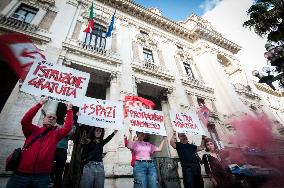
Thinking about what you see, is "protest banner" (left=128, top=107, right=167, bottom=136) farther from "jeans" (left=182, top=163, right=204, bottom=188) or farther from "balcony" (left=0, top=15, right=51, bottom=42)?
"balcony" (left=0, top=15, right=51, bottom=42)

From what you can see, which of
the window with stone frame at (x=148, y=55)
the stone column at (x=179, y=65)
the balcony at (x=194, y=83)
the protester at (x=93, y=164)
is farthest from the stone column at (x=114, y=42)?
the protester at (x=93, y=164)

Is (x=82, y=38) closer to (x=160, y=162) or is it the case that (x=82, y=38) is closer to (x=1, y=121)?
(x=1, y=121)

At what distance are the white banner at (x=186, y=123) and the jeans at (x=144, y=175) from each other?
2111 mm

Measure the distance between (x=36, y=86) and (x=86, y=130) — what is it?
1643mm

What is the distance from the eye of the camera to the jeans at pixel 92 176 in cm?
427

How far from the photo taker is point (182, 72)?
624 inches

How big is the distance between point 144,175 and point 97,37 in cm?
1109

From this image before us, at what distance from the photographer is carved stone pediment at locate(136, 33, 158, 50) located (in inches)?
624

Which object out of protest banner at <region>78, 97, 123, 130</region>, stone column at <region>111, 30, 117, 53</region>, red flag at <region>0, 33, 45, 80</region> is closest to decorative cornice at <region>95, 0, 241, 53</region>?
stone column at <region>111, 30, 117, 53</region>

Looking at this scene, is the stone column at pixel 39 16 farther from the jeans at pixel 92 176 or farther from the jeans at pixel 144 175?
the jeans at pixel 144 175

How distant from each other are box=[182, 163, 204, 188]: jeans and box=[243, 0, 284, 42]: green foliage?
688 centimetres

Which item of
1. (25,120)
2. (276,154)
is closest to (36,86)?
(25,120)

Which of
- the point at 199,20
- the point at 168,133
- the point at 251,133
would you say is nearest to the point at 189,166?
the point at 168,133

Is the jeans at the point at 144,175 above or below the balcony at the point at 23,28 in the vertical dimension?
below
